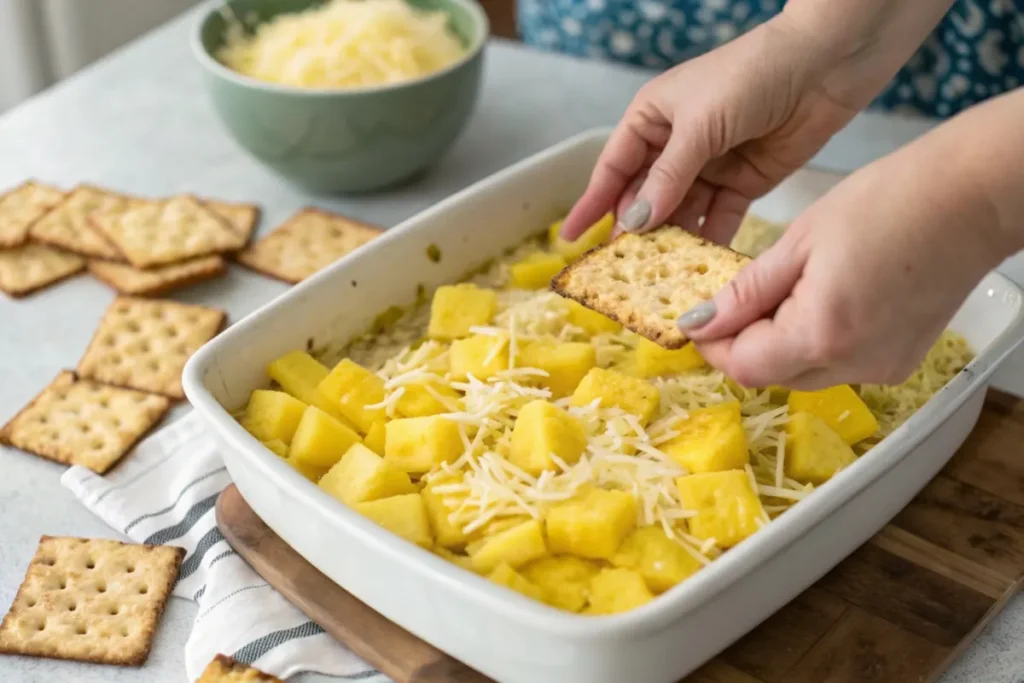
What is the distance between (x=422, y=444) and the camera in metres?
1.13

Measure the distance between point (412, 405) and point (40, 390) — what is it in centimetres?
59

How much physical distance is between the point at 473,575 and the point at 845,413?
47 centimetres

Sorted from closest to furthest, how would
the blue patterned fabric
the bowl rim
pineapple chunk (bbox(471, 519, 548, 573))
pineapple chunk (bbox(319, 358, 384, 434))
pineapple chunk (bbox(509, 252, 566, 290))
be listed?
pineapple chunk (bbox(471, 519, 548, 573)), pineapple chunk (bbox(319, 358, 384, 434)), pineapple chunk (bbox(509, 252, 566, 290)), the bowl rim, the blue patterned fabric

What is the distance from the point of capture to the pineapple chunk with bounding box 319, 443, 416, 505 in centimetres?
108

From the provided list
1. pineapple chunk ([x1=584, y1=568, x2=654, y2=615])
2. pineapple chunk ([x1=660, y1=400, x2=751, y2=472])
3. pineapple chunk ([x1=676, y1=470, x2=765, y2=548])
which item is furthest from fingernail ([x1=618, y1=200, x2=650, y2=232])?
pineapple chunk ([x1=584, y1=568, x2=654, y2=615])

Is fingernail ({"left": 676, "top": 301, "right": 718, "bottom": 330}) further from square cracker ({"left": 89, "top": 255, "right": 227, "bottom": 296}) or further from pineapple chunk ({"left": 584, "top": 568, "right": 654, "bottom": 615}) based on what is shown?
square cracker ({"left": 89, "top": 255, "right": 227, "bottom": 296})

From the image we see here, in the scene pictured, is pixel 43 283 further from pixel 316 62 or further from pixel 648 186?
pixel 648 186

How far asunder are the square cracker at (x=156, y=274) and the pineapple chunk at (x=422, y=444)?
0.63 m

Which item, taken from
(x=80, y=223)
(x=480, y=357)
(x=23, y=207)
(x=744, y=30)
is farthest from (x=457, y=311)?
A: (x=744, y=30)

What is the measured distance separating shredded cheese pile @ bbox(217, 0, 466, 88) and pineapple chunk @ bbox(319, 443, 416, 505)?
761mm

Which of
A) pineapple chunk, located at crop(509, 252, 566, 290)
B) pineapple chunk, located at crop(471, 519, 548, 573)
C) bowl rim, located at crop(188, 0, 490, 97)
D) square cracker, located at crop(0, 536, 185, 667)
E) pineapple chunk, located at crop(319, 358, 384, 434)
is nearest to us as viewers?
pineapple chunk, located at crop(471, 519, 548, 573)

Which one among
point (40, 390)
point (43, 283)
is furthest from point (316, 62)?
point (40, 390)

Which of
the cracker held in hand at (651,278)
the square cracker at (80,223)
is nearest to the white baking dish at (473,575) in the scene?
the cracker held in hand at (651,278)

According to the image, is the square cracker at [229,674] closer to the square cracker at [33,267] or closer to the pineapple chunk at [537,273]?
the pineapple chunk at [537,273]
